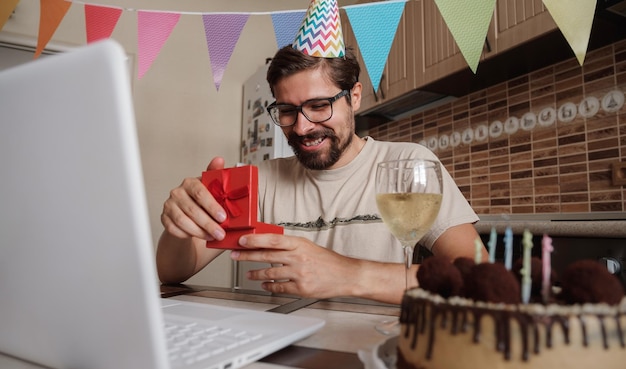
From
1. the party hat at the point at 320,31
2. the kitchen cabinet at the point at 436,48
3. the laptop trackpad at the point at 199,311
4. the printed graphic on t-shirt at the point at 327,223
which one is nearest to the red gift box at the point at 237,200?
the laptop trackpad at the point at 199,311

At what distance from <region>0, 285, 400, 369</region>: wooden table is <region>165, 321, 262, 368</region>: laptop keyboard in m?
0.04

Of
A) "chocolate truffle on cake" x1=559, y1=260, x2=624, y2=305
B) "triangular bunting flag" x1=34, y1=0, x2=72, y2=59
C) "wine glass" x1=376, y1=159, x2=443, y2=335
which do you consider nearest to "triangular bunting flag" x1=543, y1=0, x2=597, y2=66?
"wine glass" x1=376, y1=159, x2=443, y2=335

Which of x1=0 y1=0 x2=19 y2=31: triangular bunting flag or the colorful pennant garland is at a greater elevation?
x1=0 y1=0 x2=19 y2=31: triangular bunting flag

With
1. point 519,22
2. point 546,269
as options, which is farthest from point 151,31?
point 546,269

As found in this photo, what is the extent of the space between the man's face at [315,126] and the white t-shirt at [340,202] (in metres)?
0.08

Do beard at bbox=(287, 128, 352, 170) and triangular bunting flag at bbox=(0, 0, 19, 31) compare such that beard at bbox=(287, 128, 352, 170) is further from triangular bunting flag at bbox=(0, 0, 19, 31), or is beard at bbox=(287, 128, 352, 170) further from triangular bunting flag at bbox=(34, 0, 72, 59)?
triangular bunting flag at bbox=(34, 0, 72, 59)

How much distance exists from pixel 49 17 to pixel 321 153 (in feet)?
4.04

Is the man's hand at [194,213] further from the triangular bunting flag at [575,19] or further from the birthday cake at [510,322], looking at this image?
the triangular bunting flag at [575,19]

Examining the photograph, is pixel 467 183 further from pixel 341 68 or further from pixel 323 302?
pixel 323 302

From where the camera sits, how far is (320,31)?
1377 mm

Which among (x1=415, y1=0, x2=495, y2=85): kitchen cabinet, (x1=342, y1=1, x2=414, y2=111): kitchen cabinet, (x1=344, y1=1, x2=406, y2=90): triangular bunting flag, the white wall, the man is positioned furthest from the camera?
the white wall

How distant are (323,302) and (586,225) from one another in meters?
1.07

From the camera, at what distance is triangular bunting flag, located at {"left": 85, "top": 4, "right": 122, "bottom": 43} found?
173cm

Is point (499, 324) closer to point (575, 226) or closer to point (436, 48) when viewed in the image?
point (575, 226)
